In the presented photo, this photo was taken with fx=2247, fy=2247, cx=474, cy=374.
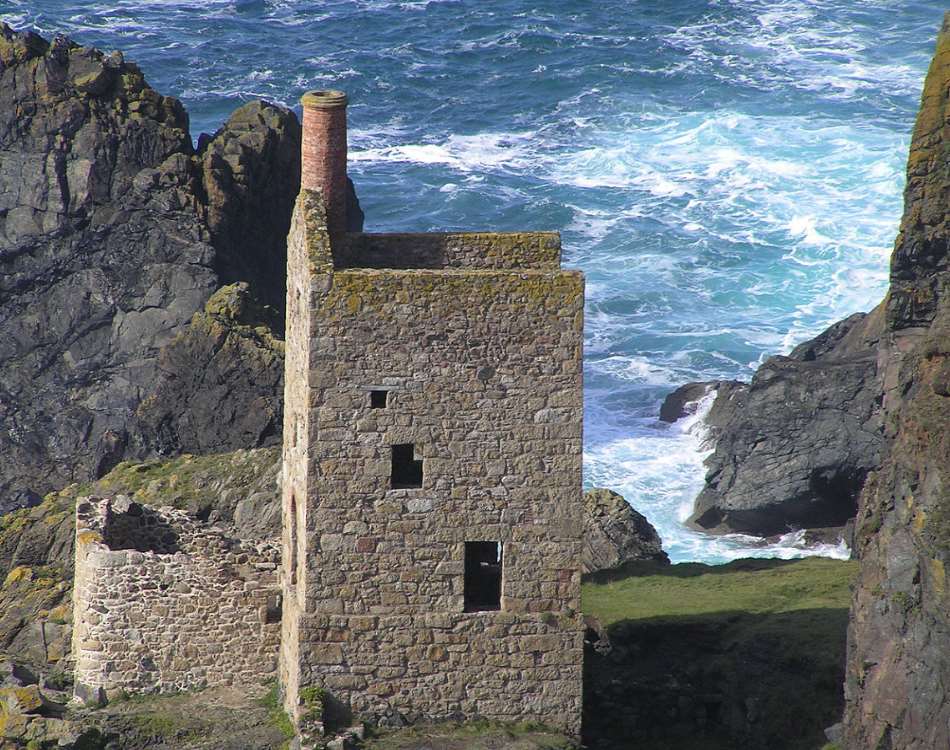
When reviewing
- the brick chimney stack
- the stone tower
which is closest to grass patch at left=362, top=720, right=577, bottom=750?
the stone tower

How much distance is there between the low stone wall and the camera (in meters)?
35.3

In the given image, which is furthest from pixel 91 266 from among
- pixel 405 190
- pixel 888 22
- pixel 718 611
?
pixel 888 22

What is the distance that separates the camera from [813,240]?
8694cm

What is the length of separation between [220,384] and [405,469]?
2982 centimetres

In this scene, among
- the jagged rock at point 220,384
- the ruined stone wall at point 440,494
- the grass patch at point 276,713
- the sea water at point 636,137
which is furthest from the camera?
the sea water at point 636,137

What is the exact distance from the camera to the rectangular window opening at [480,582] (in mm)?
33594

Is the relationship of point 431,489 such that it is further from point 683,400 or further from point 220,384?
point 683,400

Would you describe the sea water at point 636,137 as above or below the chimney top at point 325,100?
below

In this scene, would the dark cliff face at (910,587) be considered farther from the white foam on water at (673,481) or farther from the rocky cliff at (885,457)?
the white foam on water at (673,481)

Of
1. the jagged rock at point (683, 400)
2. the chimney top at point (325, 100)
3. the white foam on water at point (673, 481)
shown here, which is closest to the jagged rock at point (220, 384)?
the white foam on water at point (673, 481)

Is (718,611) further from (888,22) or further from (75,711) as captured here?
(888,22)

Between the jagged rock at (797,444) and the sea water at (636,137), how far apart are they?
1082 mm

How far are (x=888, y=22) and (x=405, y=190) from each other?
32.9m

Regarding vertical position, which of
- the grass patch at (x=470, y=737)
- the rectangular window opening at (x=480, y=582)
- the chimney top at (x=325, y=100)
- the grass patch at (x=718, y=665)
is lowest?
the grass patch at (x=718, y=665)
